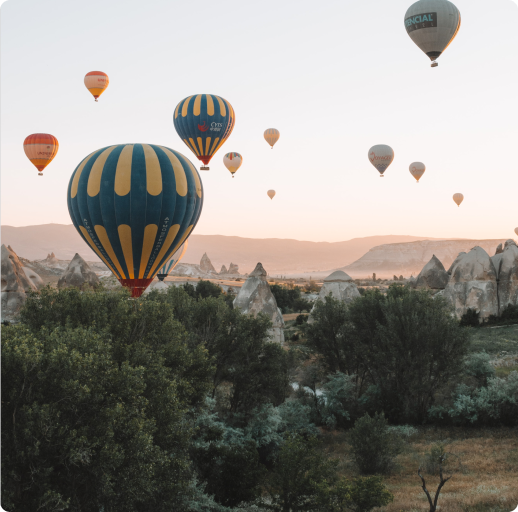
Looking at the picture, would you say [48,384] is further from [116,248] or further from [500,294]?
[500,294]

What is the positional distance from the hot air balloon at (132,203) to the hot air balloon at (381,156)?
29.8m

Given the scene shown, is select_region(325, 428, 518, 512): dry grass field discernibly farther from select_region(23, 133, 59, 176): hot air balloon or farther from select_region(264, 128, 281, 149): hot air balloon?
select_region(264, 128, 281, 149): hot air balloon

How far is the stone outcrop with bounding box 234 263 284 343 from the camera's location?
3138cm

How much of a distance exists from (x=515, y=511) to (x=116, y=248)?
50.3ft

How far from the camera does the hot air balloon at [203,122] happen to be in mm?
35875

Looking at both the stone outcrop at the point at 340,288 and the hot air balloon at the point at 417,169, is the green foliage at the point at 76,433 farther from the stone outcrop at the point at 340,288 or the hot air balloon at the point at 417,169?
the hot air balloon at the point at 417,169

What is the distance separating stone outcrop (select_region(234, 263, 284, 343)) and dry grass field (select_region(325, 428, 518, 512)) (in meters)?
11.1

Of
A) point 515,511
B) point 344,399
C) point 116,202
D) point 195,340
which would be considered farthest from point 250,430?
point 116,202

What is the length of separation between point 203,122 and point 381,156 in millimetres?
18960

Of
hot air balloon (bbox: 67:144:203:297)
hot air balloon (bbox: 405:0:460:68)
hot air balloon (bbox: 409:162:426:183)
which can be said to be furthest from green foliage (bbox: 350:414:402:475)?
hot air balloon (bbox: 409:162:426:183)

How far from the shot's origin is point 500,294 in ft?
123

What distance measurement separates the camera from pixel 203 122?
3594 cm

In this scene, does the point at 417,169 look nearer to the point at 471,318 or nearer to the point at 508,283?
the point at 508,283

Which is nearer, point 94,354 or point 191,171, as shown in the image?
point 94,354
